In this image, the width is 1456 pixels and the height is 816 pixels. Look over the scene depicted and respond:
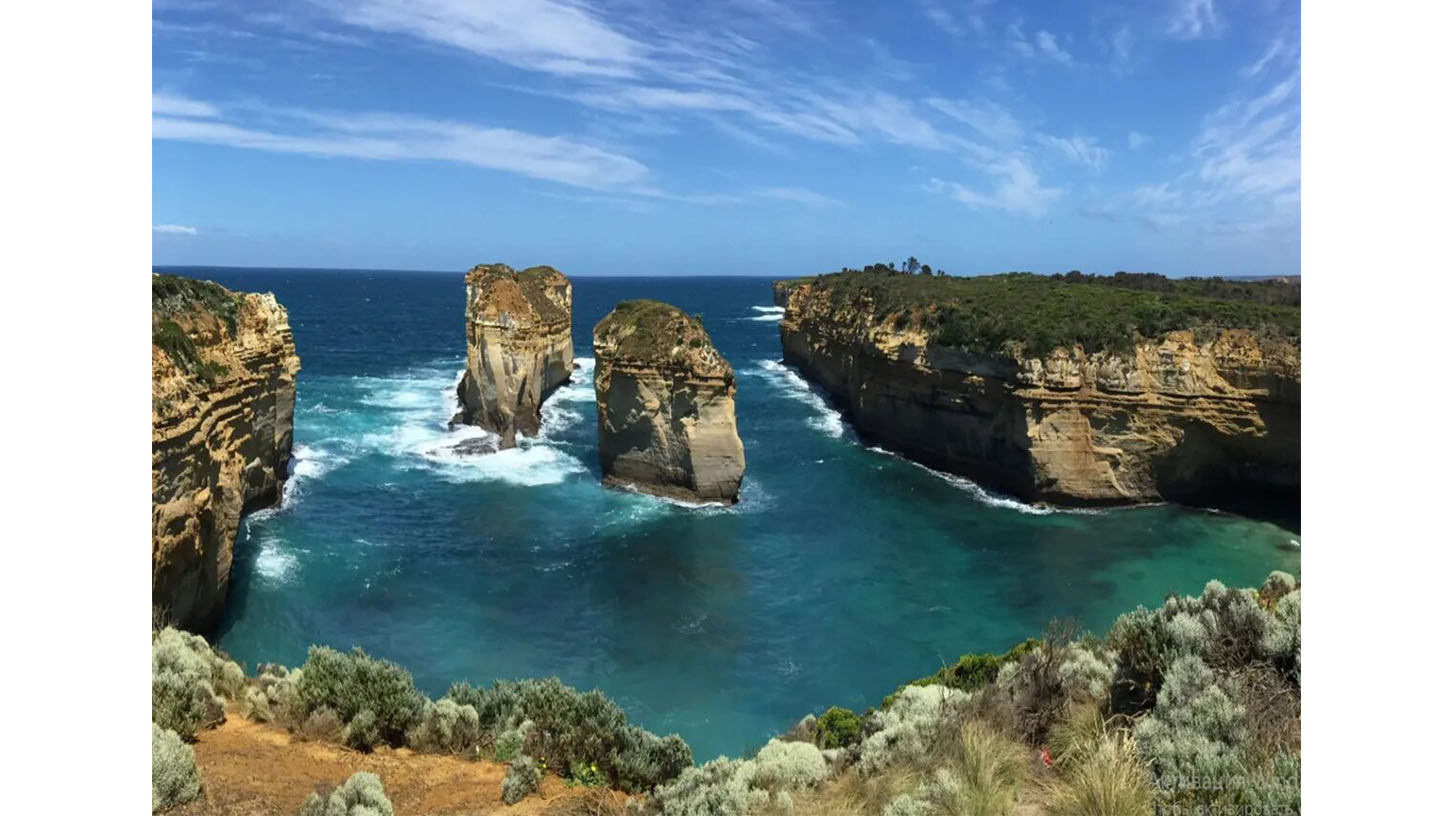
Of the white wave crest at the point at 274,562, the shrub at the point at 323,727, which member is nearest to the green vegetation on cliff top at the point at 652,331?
the white wave crest at the point at 274,562

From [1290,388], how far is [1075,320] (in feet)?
26.0

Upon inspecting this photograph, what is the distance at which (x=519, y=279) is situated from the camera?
140ft

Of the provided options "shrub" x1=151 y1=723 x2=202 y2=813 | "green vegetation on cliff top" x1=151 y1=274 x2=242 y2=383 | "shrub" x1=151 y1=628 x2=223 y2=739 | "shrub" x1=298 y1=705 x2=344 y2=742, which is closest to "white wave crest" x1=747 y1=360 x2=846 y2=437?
"green vegetation on cliff top" x1=151 y1=274 x2=242 y2=383

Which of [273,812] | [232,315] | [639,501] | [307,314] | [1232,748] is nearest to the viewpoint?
[1232,748]

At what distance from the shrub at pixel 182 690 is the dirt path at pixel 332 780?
217mm

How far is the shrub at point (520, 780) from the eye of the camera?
823 centimetres

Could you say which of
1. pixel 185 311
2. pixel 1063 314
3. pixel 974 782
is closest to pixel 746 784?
pixel 974 782

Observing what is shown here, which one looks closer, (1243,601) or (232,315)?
(1243,601)

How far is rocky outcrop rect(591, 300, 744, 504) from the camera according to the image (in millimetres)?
31312

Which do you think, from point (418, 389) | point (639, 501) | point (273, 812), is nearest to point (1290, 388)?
point (639, 501)

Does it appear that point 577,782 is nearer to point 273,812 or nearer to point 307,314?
point 273,812

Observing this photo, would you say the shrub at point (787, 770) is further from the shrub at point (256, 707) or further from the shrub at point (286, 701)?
Result: the shrub at point (256, 707)

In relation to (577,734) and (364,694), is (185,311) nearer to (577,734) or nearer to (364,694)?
(364,694)

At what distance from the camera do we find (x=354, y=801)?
725 cm
